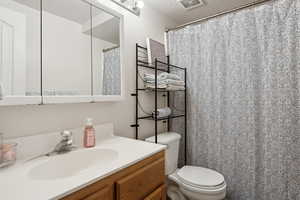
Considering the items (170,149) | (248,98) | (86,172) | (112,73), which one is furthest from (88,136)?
(248,98)

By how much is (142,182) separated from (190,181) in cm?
63

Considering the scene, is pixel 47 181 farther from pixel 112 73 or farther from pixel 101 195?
pixel 112 73

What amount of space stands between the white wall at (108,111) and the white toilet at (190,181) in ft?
1.02

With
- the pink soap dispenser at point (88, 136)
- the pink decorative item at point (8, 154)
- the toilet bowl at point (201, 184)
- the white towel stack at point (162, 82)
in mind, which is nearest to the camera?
the pink decorative item at point (8, 154)

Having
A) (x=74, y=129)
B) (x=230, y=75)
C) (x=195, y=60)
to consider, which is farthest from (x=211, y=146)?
(x=74, y=129)

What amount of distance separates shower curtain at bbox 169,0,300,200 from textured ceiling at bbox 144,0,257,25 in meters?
0.28

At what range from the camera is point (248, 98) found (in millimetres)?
1432

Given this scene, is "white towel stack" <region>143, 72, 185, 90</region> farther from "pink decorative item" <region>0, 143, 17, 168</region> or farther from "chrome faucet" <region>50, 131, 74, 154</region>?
"pink decorative item" <region>0, 143, 17, 168</region>

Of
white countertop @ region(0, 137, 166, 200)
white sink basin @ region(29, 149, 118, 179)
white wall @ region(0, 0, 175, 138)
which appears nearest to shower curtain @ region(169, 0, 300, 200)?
white wall @ region(0, 0, 175, 138)

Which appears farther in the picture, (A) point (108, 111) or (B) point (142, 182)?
(A) point (108, 111)

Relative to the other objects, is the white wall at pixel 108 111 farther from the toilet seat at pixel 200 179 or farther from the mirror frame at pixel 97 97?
the toilet seat at pixel 200 179

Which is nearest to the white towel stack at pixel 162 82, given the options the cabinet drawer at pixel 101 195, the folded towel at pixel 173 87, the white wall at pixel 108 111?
the folded towel at pixel 173 87

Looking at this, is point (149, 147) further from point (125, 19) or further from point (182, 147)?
point (125, 19)

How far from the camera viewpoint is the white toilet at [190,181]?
48.5 inches
